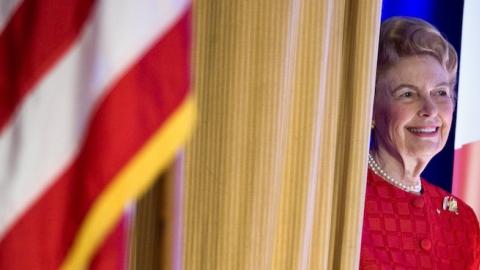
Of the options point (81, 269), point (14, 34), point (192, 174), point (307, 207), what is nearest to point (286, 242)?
point (307, 207)

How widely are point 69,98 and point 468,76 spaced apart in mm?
1118

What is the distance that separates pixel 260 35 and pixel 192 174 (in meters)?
0.29

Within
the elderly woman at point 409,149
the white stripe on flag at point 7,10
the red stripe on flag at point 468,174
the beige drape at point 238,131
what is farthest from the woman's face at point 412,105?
the white stripe on flag at point 7,10

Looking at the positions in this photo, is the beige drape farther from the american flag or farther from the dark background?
the american flag

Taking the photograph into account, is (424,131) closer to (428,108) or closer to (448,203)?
(428,108)

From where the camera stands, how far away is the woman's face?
4.71ft

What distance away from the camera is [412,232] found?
4.73 feet

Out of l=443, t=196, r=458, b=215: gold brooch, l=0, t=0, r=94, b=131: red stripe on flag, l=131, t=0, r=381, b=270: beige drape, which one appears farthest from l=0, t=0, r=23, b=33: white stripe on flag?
l=443, t=196, r=458, b=215: gold brooch

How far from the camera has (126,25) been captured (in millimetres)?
774

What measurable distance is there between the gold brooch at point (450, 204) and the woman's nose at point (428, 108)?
0.75ft

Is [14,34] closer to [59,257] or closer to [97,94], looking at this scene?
[97,94]

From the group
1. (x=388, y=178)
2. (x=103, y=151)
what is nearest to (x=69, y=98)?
(x=103, y=151)

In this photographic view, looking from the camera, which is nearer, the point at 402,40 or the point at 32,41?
the point at 32,41

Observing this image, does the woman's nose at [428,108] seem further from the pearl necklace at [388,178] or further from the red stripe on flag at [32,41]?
the red stripe on flag at [32,41]
